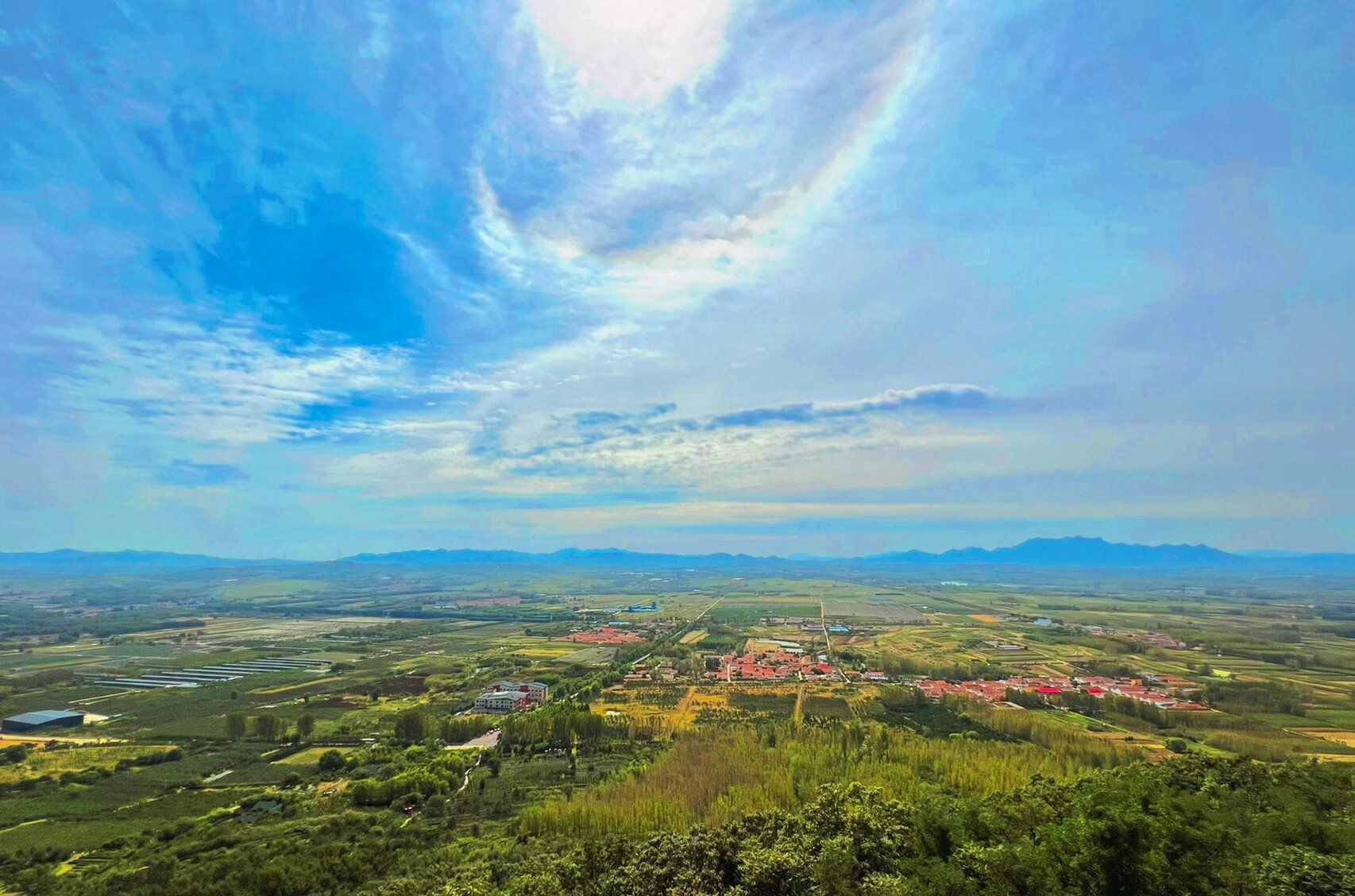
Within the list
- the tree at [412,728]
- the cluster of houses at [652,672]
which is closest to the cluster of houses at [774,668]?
the cluster of houses at [652,672]

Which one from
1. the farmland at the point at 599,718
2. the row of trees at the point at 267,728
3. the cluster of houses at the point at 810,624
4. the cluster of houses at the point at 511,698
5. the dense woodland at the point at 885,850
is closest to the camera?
the dense woodland at the point at 885,850

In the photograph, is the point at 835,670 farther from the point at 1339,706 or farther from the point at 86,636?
the point at 86,636

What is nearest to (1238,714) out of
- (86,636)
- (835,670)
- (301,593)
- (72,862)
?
(835,670)

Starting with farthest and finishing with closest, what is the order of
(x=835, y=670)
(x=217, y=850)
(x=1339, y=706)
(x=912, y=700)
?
(x=835, y=670) → (x=912, y=700) → (x=1339, y=706) → (x=217, y=850)

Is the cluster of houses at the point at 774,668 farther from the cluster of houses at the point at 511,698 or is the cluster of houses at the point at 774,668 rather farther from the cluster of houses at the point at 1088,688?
the cluster of houses at the point at 511,698

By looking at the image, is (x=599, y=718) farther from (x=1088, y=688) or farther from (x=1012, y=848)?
(x=1088, y=688)

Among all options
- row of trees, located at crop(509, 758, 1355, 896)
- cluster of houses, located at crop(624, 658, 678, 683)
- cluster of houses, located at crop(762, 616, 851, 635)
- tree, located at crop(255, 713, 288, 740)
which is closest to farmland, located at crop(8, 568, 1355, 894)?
tree, located at crop(255, 713, 288, 740)

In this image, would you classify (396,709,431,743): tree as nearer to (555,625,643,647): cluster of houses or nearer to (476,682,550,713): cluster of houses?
(476,682,550,713): cluster of houses
